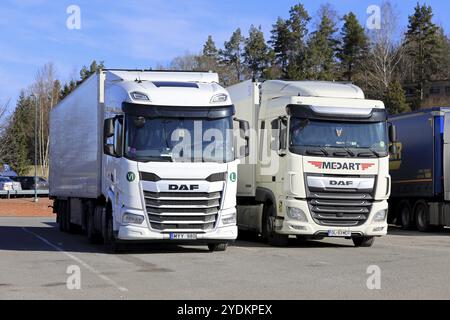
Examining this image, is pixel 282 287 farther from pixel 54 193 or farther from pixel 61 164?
pixel 54 193

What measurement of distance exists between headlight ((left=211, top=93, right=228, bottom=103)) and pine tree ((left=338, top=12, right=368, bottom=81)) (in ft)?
203

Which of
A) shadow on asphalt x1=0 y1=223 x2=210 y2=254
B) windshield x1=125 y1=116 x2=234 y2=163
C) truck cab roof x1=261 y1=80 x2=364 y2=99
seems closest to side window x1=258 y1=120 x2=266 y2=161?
truck cab roof x1=261 y1=80 x2=364 y2=99

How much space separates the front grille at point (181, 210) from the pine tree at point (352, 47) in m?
62.7

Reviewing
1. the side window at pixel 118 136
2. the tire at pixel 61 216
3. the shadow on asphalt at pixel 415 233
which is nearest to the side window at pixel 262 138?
the side window at pixel 118 136

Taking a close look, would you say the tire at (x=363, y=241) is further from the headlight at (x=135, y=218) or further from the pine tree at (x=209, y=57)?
the pine tree at (x=209, y=57)

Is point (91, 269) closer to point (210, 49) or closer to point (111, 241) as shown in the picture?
point (111, 241)

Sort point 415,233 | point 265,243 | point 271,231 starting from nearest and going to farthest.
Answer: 1. point 271,231
2. point 265,243
3. point 415,233

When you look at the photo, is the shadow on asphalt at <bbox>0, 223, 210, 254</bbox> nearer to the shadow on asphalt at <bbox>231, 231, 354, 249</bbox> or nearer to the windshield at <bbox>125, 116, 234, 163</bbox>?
the shadow on asphalt at <bbox>231, 231, 354, 249</bbox>

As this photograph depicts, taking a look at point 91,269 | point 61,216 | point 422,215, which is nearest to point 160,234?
point 91,269

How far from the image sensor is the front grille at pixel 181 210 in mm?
14641

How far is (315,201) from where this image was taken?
16.4 metres

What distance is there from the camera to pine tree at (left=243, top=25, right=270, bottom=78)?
85725 millimetres

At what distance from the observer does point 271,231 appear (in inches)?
690

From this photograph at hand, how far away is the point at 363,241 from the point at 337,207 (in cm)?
193
